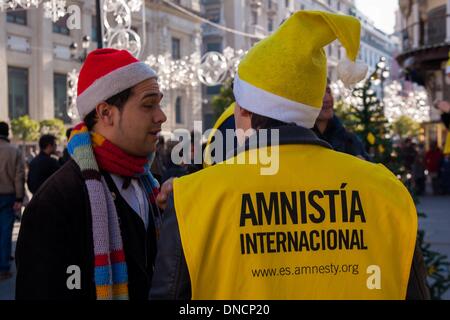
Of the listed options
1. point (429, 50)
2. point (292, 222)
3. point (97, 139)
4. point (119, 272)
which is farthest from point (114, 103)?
point (429, 50)

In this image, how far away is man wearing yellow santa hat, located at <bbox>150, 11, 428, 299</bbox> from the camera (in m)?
1.52

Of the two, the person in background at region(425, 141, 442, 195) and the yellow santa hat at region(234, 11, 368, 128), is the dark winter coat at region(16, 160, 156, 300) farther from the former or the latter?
the person in background at region(425, 141, 442, 195)

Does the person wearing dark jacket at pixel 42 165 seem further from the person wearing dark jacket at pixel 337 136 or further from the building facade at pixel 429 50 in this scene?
the building facade at pixel 429 50

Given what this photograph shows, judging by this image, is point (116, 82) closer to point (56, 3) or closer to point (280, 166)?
point (280, 166)

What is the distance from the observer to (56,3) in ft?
27.5

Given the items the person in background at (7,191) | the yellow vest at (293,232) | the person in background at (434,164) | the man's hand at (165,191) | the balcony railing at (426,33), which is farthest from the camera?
the balcony railing at (426,33)

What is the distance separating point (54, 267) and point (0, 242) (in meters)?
5.91

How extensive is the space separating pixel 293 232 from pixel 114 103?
43.7 inches

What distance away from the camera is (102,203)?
215 cm

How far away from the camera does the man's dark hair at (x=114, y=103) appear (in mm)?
2375

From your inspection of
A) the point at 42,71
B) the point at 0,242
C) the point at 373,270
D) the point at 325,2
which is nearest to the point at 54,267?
the point at 373,270

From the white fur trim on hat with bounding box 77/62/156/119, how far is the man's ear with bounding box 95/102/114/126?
0.02m

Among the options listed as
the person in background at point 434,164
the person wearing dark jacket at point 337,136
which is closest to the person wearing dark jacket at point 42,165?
the person wearing dark jacket at point 337,136

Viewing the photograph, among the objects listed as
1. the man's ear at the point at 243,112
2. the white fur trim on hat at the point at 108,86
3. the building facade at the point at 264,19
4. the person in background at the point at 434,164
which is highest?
the building facade at the point at 264,19
